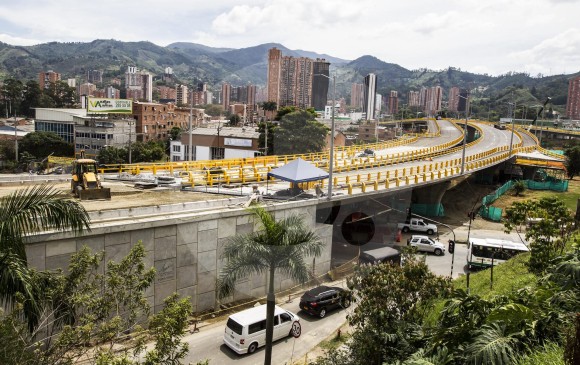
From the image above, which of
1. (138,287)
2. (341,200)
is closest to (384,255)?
(341,200)

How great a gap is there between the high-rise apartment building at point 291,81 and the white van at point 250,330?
495 ft

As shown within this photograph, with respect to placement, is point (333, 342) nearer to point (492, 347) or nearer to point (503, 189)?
point (492, 347)

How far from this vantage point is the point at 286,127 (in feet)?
202

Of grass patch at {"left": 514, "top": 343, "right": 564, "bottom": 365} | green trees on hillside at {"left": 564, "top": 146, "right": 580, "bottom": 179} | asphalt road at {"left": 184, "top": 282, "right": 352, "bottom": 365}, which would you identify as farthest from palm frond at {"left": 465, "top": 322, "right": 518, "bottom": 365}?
green trees on hillside at {"left": 564, "top": 146, "right": 580, "bottom": 179}

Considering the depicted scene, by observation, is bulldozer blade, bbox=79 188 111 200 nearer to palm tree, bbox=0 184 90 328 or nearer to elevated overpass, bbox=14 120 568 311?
elevated overpass, bbox=14 120 568 311

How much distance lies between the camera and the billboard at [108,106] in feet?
233

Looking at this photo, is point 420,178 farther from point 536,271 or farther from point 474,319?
point 474,319

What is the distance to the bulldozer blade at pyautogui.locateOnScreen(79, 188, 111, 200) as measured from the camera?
854 inches

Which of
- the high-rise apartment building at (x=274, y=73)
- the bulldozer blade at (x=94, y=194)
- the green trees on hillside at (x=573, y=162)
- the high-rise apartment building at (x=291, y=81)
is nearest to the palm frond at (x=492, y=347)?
the bulldozer blade at (x=94, y=194)

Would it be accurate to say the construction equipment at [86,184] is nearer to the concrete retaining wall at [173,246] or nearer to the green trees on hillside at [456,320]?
the concrete retaining wall at [173,246]

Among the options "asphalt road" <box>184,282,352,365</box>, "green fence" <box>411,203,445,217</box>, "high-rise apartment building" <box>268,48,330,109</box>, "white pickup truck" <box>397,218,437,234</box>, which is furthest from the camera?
"high-rise apartment building" <box>268,48,330,109</box>

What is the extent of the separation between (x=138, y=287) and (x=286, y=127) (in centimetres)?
5290

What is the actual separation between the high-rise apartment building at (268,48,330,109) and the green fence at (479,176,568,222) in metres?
118

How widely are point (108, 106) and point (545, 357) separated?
74.9 meters
